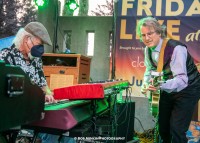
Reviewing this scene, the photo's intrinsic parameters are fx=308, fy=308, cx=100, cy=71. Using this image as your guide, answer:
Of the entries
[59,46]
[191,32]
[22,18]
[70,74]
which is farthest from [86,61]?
[22,18]

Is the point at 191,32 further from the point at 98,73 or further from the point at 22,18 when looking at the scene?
the point at 22,18

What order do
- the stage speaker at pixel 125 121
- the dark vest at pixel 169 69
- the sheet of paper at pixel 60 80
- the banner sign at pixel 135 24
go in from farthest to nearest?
1. the banner sign at pixel 135 24
2. the sheet of paper at pixel 60 80
3. the stage speaker at pixel 125 121
4. the dark vest at pixel 169 69

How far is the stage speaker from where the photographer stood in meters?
3.63

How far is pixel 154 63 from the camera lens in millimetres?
3174

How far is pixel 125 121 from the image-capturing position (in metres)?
3.89

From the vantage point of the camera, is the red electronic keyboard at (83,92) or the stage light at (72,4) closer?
the red electronic keyboard at (83,92)

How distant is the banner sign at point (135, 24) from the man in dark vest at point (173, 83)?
232 cm

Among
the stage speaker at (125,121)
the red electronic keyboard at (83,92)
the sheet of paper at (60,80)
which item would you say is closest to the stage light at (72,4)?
the sheet of paper at (60,80)

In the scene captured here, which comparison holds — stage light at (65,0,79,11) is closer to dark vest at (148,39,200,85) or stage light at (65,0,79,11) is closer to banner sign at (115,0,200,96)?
banner sign at (115,0,200,96)

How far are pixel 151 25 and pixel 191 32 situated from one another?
2.57 m

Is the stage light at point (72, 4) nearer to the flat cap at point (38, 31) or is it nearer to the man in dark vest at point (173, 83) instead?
the man in dark vest at point (173, 83)

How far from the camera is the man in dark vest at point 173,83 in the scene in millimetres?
2734

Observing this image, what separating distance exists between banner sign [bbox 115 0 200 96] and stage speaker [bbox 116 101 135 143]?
1301 millimetres

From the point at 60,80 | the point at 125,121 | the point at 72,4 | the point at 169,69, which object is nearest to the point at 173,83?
the point at 169,69
